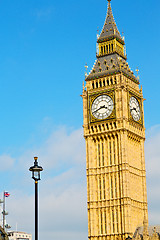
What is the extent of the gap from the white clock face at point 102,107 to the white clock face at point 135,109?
3.97 meters

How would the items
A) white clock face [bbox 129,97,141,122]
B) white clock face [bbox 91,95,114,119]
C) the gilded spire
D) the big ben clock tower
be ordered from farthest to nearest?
the gilded spire < white clock face [bbox 129,97,141,122] < white clock face [bbox 91,95,114,119] < the big ben clock tower

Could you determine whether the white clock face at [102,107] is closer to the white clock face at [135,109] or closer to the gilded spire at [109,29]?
the white clock face at [135,109]

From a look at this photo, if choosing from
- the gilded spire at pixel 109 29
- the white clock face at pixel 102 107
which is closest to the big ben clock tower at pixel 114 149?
the white clock face at pixel 102 107

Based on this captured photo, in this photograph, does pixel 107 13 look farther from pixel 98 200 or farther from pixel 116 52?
pixel 98 200

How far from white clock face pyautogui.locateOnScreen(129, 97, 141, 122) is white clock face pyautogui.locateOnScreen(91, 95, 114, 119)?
3.97 metres

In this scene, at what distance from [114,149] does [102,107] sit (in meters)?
7.67

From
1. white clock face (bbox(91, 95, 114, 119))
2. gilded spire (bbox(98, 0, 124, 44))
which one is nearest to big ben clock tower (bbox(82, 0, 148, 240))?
white clock face (bbox(91, 95, 114, 119))

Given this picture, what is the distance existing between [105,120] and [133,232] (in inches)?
756

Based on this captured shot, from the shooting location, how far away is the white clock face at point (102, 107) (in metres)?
92.8

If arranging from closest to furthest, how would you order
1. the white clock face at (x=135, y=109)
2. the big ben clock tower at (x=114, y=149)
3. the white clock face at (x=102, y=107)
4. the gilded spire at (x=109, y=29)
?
the big ben clock tower at (x=114, y=149)
the white clock face at (x=102, y=107)
the white clock face at (x=135, y=109)
the gilded spire at (x=109, y=29)

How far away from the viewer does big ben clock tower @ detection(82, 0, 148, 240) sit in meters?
88.4

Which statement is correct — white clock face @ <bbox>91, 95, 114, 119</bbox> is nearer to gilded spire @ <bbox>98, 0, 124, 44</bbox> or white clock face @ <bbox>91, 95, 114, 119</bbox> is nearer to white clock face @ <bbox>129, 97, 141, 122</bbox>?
white clock face @ <bbox>129, 97, 141, 122</bbox>

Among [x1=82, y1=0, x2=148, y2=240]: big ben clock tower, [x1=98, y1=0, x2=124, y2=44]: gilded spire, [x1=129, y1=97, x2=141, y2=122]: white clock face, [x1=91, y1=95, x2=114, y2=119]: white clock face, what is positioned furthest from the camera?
[x1=98, y1=0, x2=124, y2=44]: gilded spire

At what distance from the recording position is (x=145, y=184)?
94438 mm
